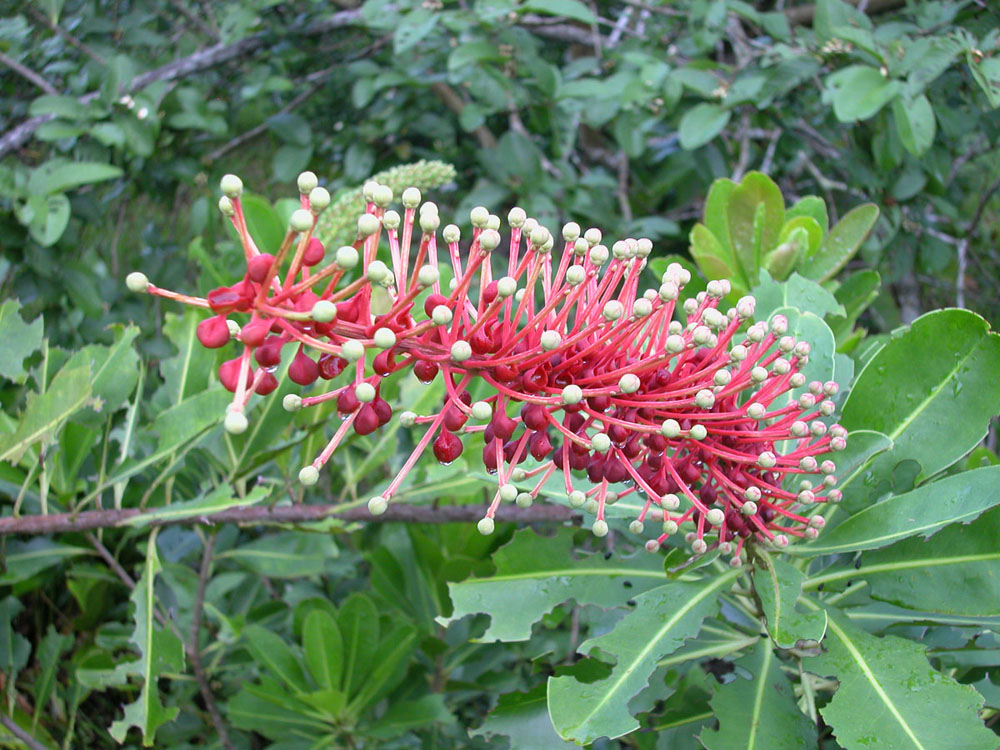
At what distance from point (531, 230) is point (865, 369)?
2.39ft

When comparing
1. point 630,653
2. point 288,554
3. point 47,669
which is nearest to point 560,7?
point 288,554

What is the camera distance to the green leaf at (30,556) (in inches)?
77.2

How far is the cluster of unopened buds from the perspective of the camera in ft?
2.95

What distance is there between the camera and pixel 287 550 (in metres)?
2.17

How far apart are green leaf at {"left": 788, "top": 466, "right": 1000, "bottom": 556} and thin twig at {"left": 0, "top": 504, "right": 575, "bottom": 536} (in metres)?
0.66

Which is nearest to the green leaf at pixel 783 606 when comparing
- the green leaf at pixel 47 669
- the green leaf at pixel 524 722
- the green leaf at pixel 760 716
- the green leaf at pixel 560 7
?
the green leaf at pixel 760 716

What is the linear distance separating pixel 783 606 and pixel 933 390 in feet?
1.57

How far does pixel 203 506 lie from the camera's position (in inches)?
64.0

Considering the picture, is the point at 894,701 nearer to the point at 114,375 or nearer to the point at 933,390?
the point at 933,390

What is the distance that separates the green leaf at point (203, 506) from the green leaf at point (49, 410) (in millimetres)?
269

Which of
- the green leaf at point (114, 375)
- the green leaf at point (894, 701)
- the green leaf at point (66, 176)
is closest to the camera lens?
the green leaf at point (894, 701)

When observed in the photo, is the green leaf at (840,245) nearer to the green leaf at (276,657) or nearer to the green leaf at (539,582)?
the green leaf at (539,582)

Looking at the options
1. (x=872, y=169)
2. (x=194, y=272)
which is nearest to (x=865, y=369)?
(x=872, y=169)

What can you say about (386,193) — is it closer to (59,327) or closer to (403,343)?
(403,343)
